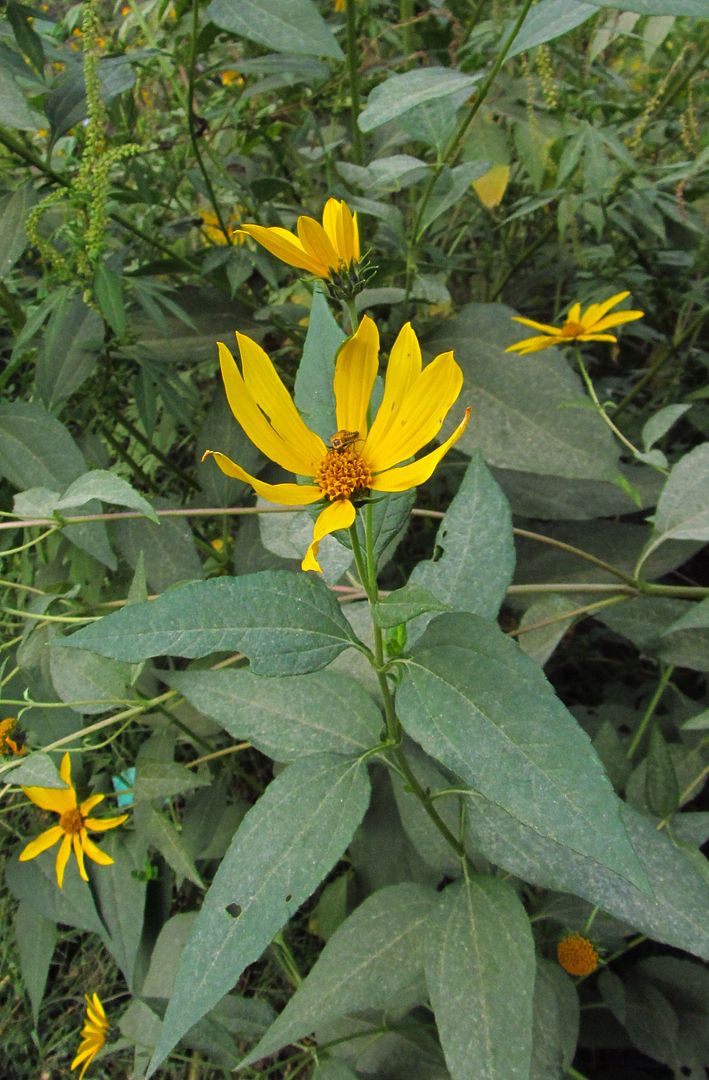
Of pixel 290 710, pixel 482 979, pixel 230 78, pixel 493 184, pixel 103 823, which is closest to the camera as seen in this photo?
pixel 482 979

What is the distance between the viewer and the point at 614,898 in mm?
531

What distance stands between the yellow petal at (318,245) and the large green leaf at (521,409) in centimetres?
34

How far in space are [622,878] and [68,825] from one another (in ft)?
1.92

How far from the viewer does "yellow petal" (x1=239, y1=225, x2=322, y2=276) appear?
472mm

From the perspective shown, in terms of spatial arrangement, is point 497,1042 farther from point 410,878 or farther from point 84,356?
point 84,356

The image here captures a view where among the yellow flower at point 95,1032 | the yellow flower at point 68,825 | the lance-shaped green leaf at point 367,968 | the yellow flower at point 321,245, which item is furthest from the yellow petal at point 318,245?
the yellow flower at point 95,1032

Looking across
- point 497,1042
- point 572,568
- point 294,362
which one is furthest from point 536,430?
point 497,1042

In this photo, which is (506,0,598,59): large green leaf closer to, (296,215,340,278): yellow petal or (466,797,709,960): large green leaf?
(296,215,340,278): yellow petal

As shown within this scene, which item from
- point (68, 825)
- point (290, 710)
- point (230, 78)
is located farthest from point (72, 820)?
point (230, 78)

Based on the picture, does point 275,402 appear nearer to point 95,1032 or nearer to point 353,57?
point 353,57

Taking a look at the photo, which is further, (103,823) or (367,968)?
(103,823)

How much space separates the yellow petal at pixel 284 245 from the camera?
472 mm

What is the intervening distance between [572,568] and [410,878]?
365 mm

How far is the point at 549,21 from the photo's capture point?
0.63m
